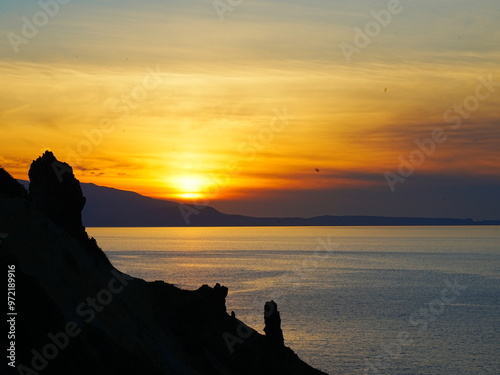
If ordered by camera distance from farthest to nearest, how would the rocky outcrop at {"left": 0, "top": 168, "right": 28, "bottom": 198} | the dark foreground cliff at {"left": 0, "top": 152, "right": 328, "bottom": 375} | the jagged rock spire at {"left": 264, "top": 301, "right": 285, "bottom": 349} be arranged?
the jagged rock spire at {"left": 264, "top": 301, "right": 285, "bottom": 349} → the rocky outcrop at {"left": 0, "top": 168, "right": 28, "bottom": 198} → the dark foreground cliff at {"left": 0, "top": 152, "right": 328, "bottom": 375}

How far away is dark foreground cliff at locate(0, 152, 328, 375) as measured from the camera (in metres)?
36.8

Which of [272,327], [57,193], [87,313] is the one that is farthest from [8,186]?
[272,327]

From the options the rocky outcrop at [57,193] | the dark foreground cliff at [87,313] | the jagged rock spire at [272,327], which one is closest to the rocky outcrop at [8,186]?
the dark foreground cliff at [87,313]

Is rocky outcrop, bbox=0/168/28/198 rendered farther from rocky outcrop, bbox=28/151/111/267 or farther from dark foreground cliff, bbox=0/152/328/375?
rocky outcrop, bbox=28/151/111/267

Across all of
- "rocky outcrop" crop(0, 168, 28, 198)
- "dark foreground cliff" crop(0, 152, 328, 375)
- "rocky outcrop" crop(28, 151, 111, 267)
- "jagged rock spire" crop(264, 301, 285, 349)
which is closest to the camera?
"dark foreground cliff" crop(0, 152, 328, 375)

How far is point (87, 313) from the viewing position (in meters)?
42.9

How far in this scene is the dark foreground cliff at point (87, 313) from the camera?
36812 mm

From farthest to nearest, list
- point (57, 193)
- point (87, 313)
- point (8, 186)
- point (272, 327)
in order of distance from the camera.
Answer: point (272, 327), point (57, 193), point (8, 186), point (87, 313)

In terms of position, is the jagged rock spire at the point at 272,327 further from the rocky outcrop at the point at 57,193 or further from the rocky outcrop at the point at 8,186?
the rocky outcrop at the point at 8,186

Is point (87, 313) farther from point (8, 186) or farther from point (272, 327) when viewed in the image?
point (272, 327)

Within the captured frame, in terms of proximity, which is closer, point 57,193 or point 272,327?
point 57,193

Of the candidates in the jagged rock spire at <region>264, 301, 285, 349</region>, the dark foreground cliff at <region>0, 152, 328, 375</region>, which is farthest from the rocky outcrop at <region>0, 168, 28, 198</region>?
the jagged rock spire at <region>264, 301, 285, 349</region>

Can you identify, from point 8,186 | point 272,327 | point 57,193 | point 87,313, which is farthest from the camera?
point 272,327

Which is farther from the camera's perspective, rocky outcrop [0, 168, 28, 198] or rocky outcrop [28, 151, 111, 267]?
rocky outcrop [28, 151, 111, 267]
